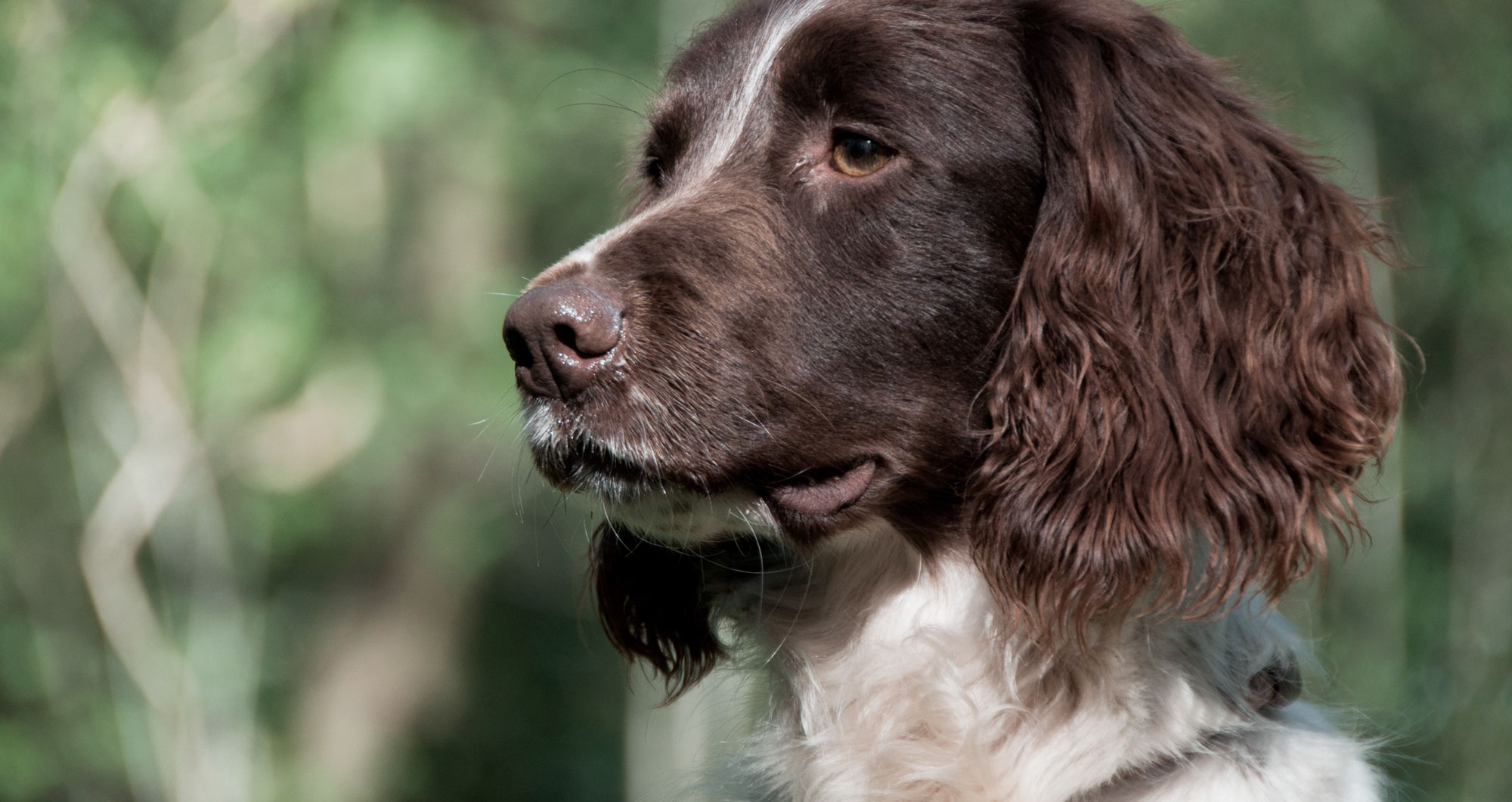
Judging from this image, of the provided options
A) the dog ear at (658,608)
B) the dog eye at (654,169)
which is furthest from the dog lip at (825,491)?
the dog eye at (654,169)

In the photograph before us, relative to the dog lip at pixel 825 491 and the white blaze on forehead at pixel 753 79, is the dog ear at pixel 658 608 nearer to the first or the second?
the dog lip at pixel 825 491

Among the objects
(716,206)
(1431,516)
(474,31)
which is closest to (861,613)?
(716,206)

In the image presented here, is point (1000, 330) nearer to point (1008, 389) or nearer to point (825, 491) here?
point (1008, 389)

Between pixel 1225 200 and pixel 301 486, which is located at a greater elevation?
pixel 1225 200

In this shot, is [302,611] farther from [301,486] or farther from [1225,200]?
[1225,200]

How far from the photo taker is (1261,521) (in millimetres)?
2225

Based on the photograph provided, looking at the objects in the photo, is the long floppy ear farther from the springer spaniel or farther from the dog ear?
the dog ear

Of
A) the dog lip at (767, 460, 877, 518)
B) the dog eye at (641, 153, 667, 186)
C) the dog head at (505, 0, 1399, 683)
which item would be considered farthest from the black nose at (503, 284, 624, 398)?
the dog eye at (641, 153, 667, 186)

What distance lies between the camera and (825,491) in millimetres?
2420

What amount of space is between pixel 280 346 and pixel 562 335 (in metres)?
5.84

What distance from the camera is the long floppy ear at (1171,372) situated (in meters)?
2.22

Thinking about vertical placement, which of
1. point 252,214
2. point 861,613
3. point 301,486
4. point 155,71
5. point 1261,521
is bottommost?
point 301,486

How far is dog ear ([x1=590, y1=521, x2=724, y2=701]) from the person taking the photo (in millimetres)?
2926

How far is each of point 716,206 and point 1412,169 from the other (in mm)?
9689
